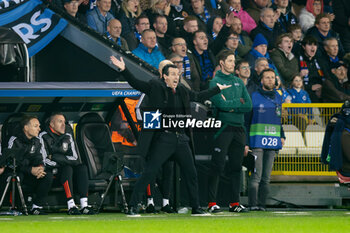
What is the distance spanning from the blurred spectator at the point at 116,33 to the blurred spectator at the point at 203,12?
2.28 meters

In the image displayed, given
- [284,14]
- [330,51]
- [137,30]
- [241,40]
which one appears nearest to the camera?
[137,30]

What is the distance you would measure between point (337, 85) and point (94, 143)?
682 cm

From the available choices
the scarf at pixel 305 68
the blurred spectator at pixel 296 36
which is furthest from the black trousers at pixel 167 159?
the blurred spectator at pixel 296 36

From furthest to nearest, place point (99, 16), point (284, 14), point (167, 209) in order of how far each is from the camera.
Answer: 1. point (284, 14)
2. point (99, 16)
3. point (167, 209)

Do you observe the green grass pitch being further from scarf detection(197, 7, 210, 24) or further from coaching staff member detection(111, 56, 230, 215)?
scarf detection(197, 7, 210, 24)

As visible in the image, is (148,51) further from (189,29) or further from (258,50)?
(258,50)

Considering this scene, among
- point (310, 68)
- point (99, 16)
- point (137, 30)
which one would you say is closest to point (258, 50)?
point (310, 68)

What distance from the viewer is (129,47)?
18.5 m

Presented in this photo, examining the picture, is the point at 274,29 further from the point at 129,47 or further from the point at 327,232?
the point at 327,232

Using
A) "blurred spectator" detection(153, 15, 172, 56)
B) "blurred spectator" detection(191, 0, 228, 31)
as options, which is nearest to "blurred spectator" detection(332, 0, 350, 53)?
"blurred spectator" detection(191, 0, 228, 31)

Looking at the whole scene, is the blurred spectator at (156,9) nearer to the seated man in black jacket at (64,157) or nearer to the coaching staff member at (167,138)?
the seated man in black jacket at (64,157)

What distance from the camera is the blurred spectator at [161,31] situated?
61.7ft

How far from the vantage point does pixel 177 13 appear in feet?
65.9

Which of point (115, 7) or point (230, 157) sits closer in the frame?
point (230, 157)
